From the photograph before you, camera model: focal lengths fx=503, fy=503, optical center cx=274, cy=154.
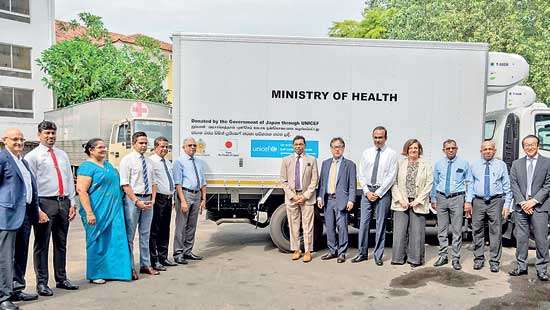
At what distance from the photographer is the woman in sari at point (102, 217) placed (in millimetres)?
5605

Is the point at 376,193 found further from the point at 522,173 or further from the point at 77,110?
the point at 77,110

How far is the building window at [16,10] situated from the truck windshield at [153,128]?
18.3 metres

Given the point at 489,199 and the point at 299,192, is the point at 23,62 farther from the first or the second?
the point at 489,199

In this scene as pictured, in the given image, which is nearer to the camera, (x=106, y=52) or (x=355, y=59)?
(x=355, y=59)

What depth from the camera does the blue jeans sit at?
236 inches

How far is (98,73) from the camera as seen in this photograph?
22.5 metres

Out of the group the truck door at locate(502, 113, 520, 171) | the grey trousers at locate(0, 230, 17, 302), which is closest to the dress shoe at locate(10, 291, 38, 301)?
the grey trousers at locate(0, 230, 17, 302)

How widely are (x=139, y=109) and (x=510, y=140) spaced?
10.5 meters

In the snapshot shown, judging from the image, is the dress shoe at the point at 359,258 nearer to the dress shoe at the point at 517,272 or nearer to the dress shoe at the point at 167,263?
the dress shoe at the point at 517,272

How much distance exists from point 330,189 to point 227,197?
159 centimetres

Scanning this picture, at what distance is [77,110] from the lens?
16.8 m

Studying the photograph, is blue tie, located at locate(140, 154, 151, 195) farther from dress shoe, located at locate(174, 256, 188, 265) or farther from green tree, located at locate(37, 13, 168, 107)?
green tree, located at locate(37, 13, 168, 107)

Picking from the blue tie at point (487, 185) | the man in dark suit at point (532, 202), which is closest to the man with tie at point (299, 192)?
the blue tie at point (487, 185)

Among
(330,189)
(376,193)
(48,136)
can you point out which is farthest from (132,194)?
(376,193)
